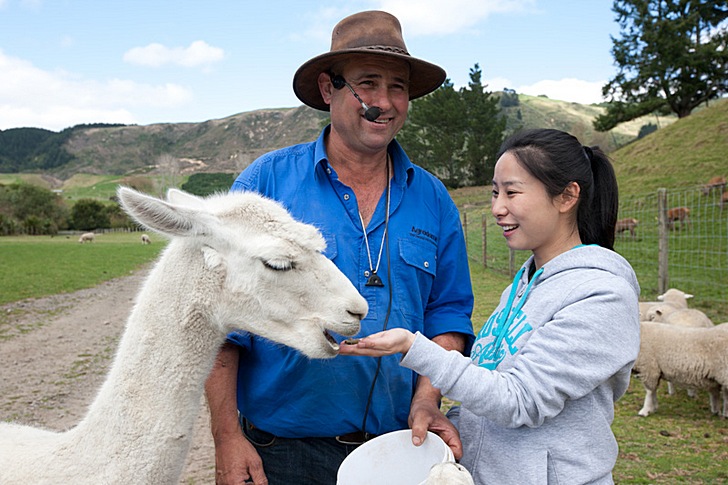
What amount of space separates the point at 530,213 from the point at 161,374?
5.20ft

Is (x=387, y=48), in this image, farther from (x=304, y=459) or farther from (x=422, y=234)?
(x=304, y=459)

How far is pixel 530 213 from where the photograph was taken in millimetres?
2008

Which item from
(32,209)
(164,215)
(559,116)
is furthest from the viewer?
(559,116)

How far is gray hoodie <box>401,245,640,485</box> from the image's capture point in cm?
166

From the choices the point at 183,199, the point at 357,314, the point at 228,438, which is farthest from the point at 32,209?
the point at 357,314

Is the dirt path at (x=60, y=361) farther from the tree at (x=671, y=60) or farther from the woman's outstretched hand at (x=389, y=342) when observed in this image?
the tree at (x=671, y=60)

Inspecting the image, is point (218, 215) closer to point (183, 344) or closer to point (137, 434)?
point (183, 344)

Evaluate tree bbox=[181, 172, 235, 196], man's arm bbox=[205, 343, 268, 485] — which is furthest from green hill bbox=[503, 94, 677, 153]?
man's arm bbox=[205, 343, 268, 485]

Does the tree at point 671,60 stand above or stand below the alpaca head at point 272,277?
above

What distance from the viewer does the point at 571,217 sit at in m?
2.10

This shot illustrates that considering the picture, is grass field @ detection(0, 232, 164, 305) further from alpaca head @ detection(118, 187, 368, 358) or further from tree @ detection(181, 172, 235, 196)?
tree @ detection(181, 172, 235, 196)

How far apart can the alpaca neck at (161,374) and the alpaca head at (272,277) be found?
9 cm

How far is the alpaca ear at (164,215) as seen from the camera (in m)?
2.01

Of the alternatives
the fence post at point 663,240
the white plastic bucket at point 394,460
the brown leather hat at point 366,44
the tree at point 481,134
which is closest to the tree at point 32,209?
the tree at point 481,134
